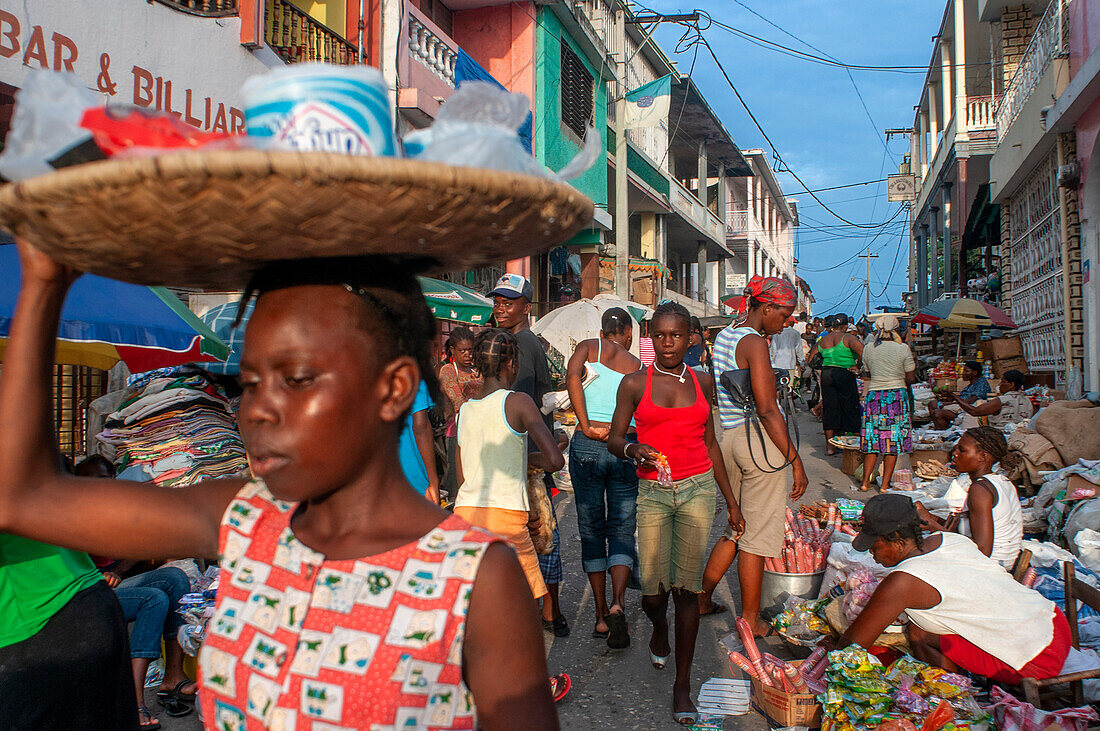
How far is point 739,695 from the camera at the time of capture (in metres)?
4.18

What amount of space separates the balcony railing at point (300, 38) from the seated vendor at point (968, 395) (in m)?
9.08

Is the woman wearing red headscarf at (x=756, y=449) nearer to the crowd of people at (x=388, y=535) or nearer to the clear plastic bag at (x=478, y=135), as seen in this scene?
the crowd of people at (x=388, y=535)

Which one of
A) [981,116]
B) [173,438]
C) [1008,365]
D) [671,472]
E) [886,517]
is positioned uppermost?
[981,116]

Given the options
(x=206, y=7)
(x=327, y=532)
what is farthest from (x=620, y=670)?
(x=206, y=7)

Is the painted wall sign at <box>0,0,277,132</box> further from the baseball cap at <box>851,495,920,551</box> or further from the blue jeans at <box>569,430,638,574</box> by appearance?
the baseball cap at <box>851,495,920,551</box>

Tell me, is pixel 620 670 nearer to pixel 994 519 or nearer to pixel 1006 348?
pixel 994 519

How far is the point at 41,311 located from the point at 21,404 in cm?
16

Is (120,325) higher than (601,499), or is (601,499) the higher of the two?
(120,325)

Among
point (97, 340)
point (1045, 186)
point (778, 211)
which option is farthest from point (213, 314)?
point (778, 211)

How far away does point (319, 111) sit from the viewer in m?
1.16

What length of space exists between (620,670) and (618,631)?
0.96 feet

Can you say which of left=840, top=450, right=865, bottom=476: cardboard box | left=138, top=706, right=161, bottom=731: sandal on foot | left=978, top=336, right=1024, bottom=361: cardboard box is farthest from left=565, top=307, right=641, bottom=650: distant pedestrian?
left=978, top=336, right=1024, bottom=361: cardboard box

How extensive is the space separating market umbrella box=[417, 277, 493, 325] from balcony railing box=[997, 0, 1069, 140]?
25.1 feet

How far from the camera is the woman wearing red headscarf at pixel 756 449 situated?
4805mm
